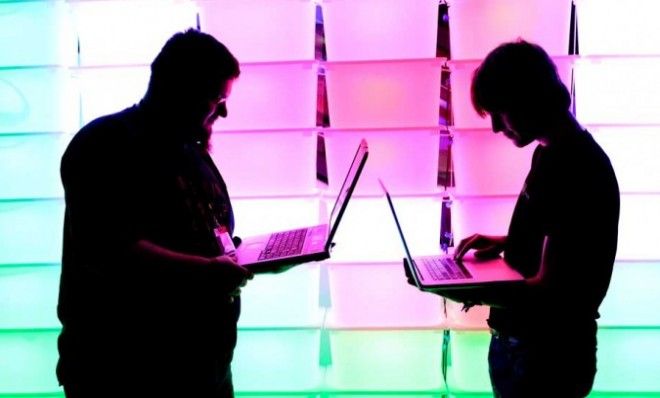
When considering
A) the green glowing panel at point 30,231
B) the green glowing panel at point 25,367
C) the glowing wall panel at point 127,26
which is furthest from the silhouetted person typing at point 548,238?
the green glowing panel at point 25,367

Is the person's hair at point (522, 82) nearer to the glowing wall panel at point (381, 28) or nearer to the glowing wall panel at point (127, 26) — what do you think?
the glowing wall panel at point (381, 28)

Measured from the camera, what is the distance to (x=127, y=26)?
147 cm

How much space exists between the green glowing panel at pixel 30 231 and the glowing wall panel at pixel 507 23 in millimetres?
1219

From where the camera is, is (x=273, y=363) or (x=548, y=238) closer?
(x=548, y=238)

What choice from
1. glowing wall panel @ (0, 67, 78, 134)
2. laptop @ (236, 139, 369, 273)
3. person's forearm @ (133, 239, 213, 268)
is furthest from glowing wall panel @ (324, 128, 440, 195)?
glowing wall panel @ (0, 67, 78, 134)

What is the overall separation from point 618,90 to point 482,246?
630 millimetres

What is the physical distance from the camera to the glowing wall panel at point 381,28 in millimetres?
1405

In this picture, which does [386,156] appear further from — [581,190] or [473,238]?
[581,190]

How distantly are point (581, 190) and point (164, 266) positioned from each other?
0.67 meters

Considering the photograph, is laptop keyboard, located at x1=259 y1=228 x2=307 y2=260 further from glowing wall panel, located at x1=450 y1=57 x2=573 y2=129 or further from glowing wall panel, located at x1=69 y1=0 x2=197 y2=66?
glowing wall panel, located at x1=69 y1=0 x2=197 y2=66

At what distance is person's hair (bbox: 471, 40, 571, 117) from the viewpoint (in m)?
0.92

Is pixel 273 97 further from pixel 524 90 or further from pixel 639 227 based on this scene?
pixel 639 227

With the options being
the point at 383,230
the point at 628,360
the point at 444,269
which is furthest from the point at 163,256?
the point at 628,360

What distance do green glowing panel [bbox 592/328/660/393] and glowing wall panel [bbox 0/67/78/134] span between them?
5.47ft
